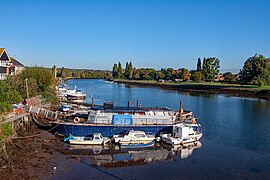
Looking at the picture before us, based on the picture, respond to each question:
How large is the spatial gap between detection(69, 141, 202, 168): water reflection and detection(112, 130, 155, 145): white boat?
2.92 feet

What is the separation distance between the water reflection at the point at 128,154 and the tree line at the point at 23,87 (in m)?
11.2

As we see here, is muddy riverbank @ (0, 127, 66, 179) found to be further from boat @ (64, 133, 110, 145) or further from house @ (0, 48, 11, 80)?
house @ (0, 48, 11, 80)

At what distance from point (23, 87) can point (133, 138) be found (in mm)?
23596

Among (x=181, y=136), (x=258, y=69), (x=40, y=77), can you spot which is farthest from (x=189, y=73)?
(x=181, y=136)

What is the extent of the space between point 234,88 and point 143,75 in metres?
95.7

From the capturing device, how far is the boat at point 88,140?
28562 millimetres

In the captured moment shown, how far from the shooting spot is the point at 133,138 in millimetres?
29094

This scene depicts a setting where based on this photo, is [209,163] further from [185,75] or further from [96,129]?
[185,75]

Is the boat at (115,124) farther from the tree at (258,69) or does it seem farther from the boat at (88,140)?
the tree at (258,69)

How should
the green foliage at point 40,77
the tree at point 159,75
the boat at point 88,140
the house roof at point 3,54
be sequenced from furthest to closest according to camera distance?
1. the tree at point 159,75
2. the green foliage at point 40,77
3. the house roof at point 3,54
4. the boat at point 88,140

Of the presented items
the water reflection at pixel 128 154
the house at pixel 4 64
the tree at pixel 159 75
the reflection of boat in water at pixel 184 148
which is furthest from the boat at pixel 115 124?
the tree at pixel 159 75

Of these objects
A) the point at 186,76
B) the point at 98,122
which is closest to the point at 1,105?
the point at 98,122

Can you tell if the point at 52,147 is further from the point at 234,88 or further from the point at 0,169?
the point at 234,88

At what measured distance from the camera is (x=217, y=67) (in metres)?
137
